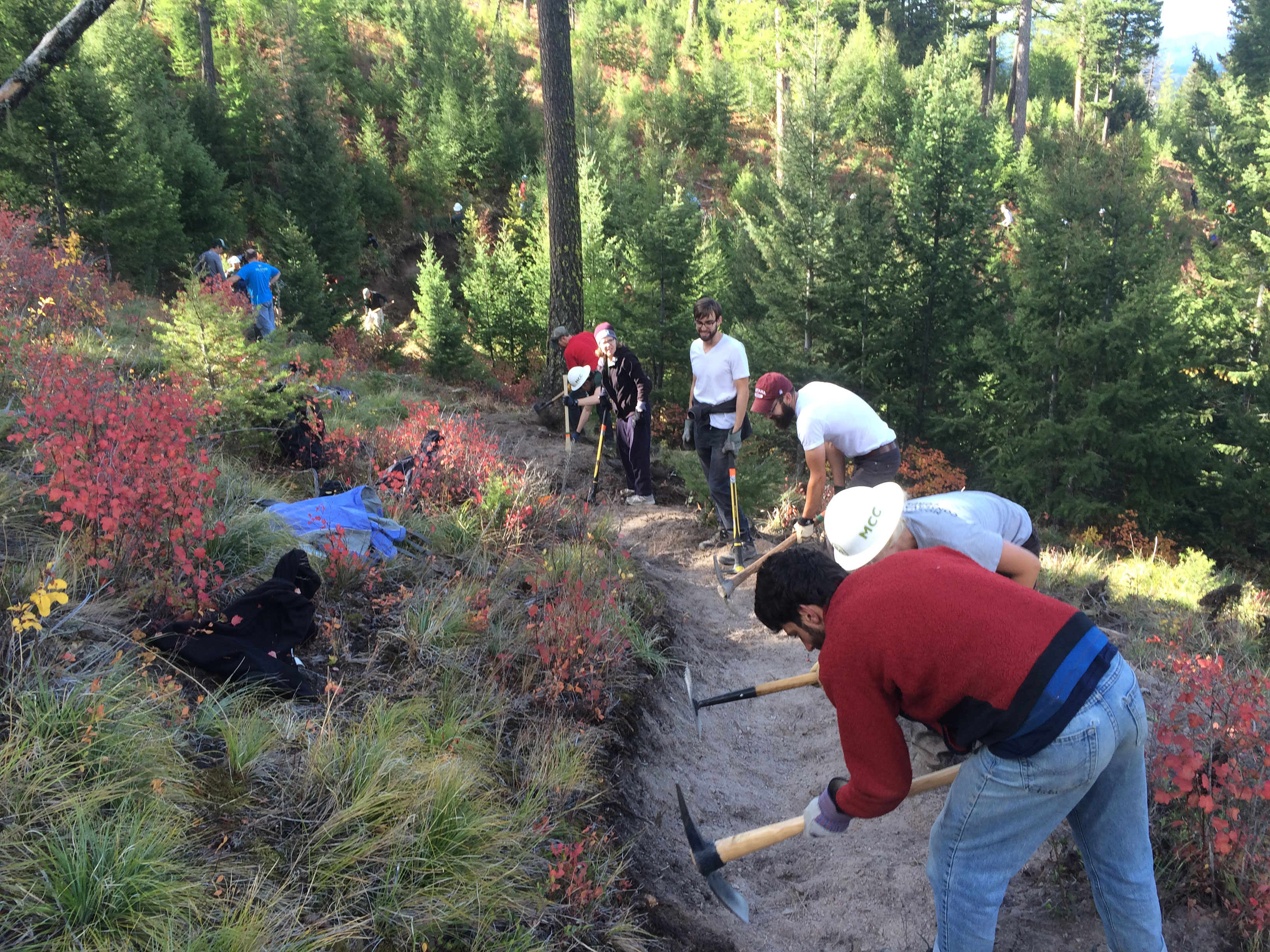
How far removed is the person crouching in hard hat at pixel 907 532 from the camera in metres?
3.28

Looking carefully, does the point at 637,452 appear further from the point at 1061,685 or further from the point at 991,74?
the point at 991,74

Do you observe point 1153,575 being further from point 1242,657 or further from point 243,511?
point 243,511

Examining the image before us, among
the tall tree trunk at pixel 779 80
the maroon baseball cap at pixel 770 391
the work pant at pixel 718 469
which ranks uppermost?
the tall tree trunk at pixel 779 80

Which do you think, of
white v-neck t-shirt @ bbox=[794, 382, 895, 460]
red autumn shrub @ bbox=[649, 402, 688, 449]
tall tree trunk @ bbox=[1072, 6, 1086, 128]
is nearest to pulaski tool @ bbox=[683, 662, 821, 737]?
white v-neck t-shirt @ bbox=[794, 382, 895, 460]

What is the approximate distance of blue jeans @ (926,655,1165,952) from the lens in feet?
7.82

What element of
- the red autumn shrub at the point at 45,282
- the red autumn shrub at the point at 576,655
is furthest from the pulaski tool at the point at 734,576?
the red autumn shrub at the point at 45,282

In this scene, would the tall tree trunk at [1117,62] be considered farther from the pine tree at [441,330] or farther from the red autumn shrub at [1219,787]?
the red autumn shrub at [1219,787]

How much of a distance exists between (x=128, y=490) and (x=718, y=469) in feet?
16.8

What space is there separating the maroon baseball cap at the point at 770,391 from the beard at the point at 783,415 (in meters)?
0.04

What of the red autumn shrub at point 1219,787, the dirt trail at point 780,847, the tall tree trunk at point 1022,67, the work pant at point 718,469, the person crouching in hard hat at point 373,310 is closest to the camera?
the red autumn shrub at point 1219,787

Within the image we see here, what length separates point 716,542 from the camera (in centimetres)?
852

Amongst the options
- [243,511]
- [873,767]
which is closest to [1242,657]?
[873,767]

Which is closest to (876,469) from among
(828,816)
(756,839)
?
(756,839)

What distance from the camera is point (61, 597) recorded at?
2.85 metres
